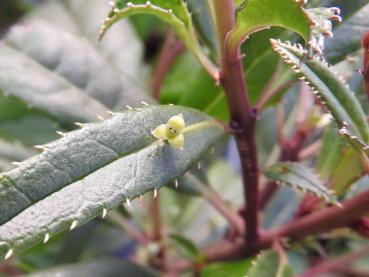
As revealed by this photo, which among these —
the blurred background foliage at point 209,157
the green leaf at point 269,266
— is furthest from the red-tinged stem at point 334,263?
the green leaf at point 269,266

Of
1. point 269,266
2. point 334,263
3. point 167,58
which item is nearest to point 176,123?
point 269,266

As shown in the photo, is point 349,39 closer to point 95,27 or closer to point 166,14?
point 166,14

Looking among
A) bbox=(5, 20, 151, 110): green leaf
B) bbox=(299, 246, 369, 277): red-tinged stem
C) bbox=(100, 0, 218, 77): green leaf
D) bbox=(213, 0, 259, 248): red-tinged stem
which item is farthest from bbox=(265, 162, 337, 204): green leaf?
bbox=(299, 246, 369, 277): red-tinged stem

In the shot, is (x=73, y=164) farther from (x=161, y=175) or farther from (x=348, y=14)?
(x=348, y=14)

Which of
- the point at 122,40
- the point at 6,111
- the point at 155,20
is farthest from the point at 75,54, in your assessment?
the point at 155,20

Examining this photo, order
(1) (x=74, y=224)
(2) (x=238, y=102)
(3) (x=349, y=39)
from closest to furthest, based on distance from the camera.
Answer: (1) (x=74, y=224) < (2) (x=238, y=102) < (3) (x=349, y=39)

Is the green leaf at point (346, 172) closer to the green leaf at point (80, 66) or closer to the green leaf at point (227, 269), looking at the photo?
the green leaf at point (227, 269)
